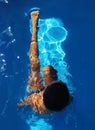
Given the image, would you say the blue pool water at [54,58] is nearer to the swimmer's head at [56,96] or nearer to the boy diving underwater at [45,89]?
the boy diving underwater at [45,89]

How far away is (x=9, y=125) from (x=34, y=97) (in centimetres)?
59

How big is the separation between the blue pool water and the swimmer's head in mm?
919

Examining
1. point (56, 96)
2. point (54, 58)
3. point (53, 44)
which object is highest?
point (53, 44)

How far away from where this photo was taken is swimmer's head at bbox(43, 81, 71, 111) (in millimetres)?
2020

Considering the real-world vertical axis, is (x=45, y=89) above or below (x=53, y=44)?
below

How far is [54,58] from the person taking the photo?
3.22 meters

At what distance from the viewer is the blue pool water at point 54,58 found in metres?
2.98

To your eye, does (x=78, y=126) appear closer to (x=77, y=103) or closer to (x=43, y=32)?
(x=77, y=103)

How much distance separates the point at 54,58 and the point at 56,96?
1222 mm

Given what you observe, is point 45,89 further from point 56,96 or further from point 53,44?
point 53,44

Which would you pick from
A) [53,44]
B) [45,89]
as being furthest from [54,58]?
[45,89]

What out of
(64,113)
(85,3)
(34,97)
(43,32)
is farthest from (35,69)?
(85,3)

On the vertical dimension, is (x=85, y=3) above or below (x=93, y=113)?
above

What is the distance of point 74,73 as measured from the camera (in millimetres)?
3139
